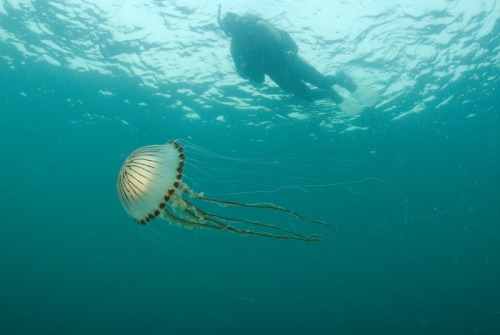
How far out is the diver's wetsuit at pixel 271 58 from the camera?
26.2 feet

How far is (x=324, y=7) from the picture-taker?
8.65m

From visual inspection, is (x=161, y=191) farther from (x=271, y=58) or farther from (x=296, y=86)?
(x=296, y=86)

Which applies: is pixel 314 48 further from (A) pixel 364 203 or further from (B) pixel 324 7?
(A) pixel 364 203

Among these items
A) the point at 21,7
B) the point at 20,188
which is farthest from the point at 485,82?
the point at 20,188

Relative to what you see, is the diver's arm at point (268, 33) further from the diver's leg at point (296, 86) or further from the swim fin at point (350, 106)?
the swim fin at point (350, 106)

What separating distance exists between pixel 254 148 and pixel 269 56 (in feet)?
35.5

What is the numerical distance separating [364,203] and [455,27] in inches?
947

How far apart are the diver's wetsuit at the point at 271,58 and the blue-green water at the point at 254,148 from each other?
3.45ft

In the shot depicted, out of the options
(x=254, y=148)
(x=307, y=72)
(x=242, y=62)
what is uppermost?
(x=254, y=148)

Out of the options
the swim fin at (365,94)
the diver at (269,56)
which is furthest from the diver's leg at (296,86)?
the swim fin at (365,94)

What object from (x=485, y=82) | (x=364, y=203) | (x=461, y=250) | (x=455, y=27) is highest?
(x=461, y=250)

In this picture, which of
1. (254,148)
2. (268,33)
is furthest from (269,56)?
(254,148)

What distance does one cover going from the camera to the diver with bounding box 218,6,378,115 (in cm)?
794

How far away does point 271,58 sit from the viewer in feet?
28.2
